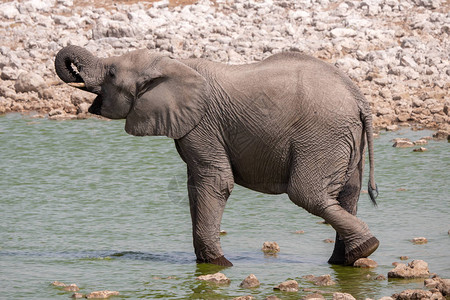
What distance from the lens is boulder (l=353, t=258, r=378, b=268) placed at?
30.5 feet

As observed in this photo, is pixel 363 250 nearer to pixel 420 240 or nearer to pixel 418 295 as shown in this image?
pixel 420 240

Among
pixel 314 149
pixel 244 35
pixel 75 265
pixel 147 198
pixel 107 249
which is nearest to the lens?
pixel 314 149

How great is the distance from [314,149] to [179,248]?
2026 mm

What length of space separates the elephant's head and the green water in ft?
3.81

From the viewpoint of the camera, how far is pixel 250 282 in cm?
866

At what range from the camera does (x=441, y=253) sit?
9.77m

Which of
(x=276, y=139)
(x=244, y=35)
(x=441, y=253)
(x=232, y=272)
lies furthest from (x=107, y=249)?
(x=244, y=35)

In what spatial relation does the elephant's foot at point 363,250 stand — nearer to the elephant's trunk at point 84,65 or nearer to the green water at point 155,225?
the green water at point 155,225

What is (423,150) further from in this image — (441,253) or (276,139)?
(276,139)

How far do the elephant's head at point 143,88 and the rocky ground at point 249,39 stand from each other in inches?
348

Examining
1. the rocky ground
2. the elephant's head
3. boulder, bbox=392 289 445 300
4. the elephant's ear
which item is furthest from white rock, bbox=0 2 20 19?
boulder, bbox=392 289 445 300

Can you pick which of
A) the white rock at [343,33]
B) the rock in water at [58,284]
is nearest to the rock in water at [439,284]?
the rock in water at [58,284]

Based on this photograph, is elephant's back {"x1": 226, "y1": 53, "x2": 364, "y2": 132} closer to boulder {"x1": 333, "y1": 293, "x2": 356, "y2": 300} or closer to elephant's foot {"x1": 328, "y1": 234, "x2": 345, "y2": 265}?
elephant's foot {"x1": 328, "y1": 234, "x2": 345, "y2": 265}

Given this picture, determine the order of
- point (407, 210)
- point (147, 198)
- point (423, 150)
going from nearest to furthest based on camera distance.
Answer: point (407, 210) → point (147, 198) → point (423, 150)
